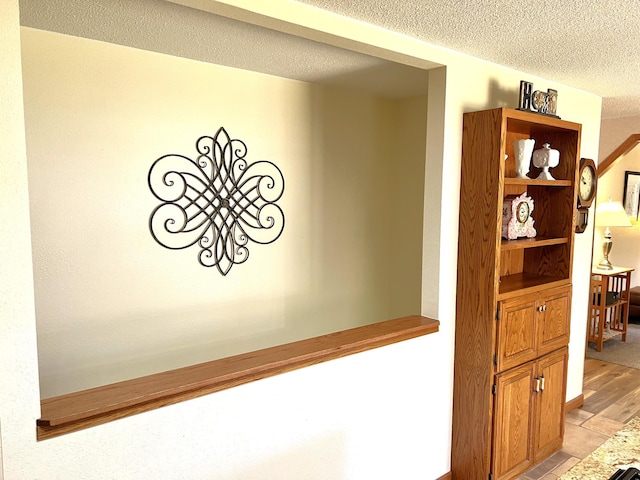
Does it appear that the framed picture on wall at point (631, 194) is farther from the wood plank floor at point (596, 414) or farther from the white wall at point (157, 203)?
the white wall at point (157, 203)

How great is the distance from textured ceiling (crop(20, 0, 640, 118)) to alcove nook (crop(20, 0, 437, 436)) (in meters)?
0.02

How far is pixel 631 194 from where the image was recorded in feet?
20.9

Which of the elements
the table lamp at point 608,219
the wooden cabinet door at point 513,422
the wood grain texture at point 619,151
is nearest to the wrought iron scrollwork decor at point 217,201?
the wooden cabinet door at point 513,422

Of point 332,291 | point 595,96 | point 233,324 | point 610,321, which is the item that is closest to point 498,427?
point 332,291

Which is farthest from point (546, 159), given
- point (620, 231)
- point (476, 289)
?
point (620, 231)

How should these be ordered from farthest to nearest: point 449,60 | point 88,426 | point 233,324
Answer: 1. point 233,324
2. point 449,60
3. point 88,426

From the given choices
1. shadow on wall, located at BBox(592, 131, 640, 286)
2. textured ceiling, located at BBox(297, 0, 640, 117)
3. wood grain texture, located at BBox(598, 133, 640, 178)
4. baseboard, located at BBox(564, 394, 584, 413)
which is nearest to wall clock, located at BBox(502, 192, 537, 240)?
textured ceiling, located at BBox(297, 0, 640, 117)

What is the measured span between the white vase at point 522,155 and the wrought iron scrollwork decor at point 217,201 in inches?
54.2

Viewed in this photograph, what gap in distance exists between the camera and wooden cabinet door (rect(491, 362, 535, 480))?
8.35 feet

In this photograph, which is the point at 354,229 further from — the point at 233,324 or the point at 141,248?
the point at 141,248

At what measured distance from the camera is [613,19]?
6.11 ft

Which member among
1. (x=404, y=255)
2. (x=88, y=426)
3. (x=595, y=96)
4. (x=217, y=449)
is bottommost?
(x=217, y=449)

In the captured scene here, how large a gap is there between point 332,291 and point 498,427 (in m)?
1.36

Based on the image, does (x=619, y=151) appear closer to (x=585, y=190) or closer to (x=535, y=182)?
(x=585, y=190)
